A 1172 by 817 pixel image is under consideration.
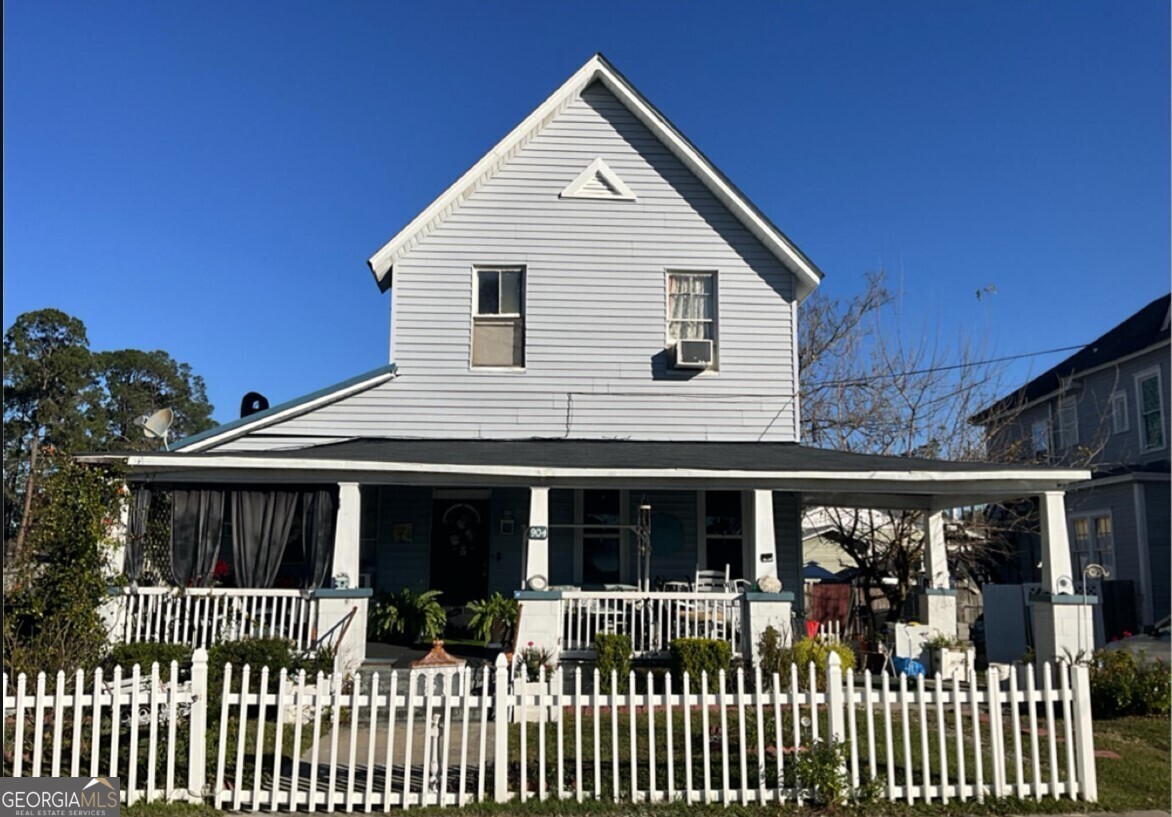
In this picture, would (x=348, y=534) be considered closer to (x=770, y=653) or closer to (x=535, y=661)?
(x=535, y=661)

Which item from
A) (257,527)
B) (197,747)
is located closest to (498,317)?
(257,527)

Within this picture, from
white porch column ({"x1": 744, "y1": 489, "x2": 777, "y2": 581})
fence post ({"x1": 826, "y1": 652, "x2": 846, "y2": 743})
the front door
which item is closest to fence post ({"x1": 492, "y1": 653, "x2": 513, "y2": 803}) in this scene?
fence post ({"x1": 826, "y1": 652, "x2": 846, "y2": 743})

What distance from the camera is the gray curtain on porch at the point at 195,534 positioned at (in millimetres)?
10914

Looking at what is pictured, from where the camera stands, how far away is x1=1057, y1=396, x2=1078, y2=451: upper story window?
24281mm

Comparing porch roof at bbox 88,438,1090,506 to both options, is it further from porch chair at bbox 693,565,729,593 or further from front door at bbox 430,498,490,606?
front door at bbox 430,498,490,606

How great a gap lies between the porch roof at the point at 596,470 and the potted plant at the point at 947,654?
6.90ft

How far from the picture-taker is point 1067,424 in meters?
24.8

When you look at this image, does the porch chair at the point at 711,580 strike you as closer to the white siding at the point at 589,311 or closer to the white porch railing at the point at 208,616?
the white siding at the point at 589,311

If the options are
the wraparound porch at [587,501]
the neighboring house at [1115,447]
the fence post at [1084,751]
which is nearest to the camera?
the fence post at [1084,751]

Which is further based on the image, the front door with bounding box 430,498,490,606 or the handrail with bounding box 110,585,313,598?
the front door with bounding box 430,498,490,606

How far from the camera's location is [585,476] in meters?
10.8

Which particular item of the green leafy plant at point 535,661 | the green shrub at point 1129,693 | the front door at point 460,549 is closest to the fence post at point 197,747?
the green leafy plant at point 535,661

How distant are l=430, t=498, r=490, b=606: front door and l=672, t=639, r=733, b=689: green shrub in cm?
440

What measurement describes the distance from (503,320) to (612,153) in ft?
10.9
